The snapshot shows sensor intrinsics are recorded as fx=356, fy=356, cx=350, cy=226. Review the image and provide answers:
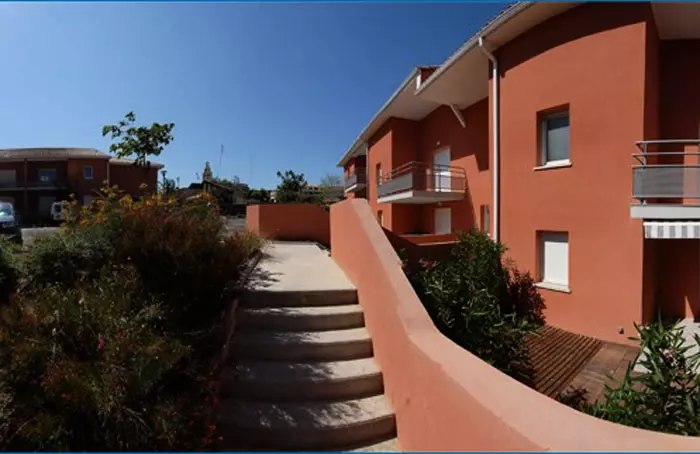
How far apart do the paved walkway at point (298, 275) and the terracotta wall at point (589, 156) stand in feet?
24.5

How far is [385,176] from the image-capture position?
25.2 meters

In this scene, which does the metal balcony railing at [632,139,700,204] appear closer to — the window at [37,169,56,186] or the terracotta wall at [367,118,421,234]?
the terracotta wall at [367,118,421,234]

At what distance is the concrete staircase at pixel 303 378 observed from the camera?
3.93 metres

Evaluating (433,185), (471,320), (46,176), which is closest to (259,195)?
(46,176)

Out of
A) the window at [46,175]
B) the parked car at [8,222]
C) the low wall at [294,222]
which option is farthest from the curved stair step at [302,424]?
the window at [46,175]

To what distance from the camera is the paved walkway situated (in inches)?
267

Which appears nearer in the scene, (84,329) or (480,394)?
(480,394)

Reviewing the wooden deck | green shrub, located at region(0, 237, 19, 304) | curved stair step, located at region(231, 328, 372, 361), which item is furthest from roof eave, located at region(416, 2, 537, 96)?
green shrub, located at region(0, 237, 19, 304)

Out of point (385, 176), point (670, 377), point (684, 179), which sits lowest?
point (670, 377)

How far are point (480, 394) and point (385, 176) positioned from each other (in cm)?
2303

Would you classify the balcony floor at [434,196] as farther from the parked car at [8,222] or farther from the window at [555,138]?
the parked car at [8,222]

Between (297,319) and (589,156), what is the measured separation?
33.2 feet

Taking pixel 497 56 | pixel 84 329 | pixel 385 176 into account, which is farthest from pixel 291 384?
pixel 385 176

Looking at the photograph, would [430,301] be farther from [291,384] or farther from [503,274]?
[503,274]
